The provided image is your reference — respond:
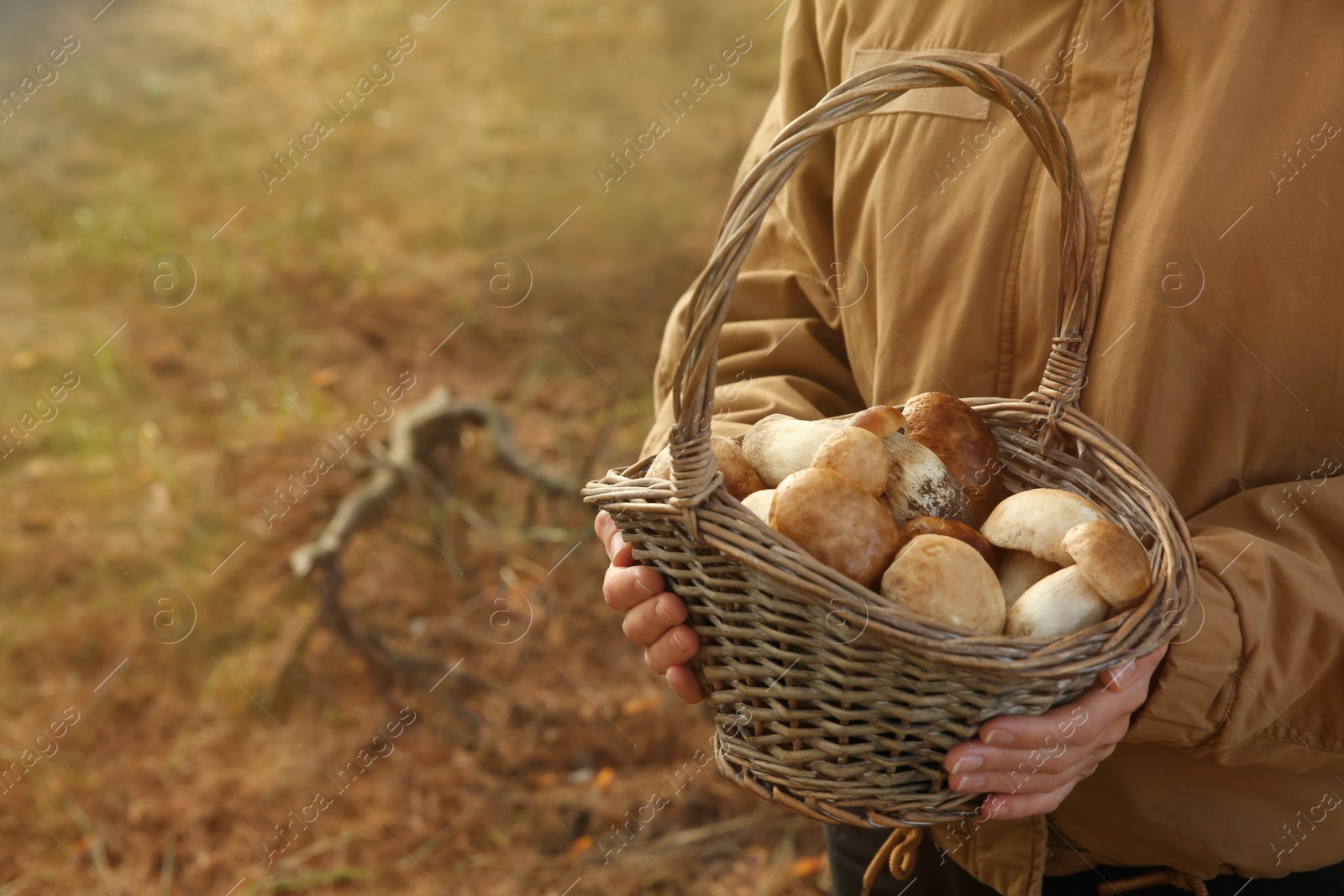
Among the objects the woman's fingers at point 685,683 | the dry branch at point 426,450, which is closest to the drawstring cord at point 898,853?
the woman's fingers at point 685,683

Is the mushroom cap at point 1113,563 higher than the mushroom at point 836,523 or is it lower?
lower

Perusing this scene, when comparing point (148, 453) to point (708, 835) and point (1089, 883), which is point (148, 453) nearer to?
point (708, 835)

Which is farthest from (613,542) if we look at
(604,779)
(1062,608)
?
(604,779)

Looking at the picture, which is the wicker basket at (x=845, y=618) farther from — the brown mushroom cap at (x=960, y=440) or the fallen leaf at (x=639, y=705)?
the fallen leaf at (x=639, y=705)

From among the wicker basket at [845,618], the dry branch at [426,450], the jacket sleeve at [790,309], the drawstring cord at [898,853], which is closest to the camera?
the wicker basket at [845,618]

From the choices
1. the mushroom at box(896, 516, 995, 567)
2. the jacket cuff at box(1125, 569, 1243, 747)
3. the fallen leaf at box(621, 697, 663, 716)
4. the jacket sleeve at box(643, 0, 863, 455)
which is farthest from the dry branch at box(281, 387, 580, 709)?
the jacket cuff at box(1125, 569, 1243, 747)

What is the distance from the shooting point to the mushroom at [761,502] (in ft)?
3.51

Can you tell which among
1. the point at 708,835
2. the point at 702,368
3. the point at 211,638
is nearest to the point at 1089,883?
the point at 702,368

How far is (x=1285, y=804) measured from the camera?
110 centimetres

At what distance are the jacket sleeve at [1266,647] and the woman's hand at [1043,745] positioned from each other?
0.04 meters

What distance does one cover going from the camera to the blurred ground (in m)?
2.62

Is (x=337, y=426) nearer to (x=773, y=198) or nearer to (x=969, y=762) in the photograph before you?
(x=773, y=198)

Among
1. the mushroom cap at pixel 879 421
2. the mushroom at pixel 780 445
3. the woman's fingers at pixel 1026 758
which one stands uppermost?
the mushroom at pixel 780 445

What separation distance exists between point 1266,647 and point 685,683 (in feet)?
2.15
